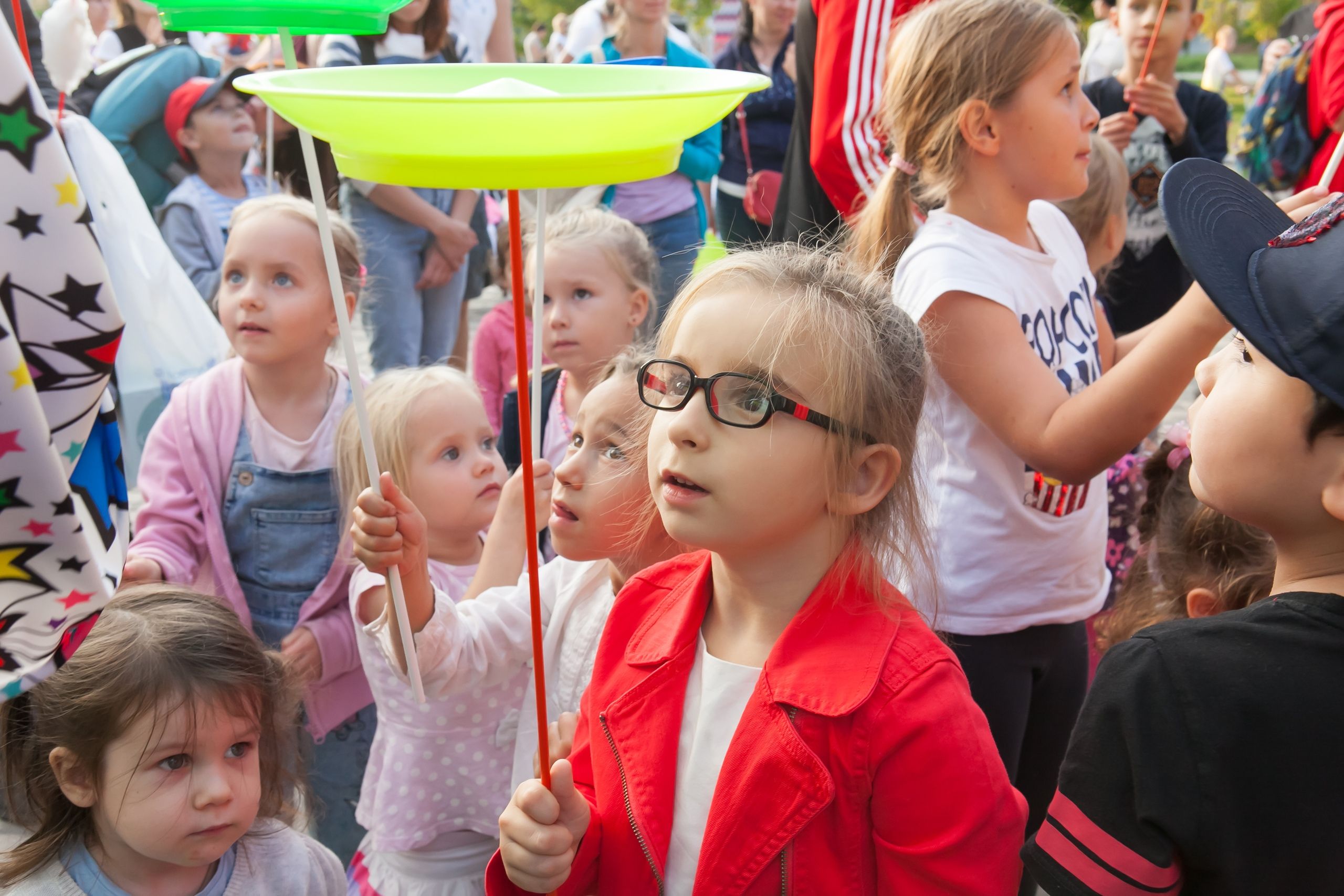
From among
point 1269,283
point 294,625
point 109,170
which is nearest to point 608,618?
point 1269,283

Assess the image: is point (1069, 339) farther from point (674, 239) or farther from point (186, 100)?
point (186, 100)

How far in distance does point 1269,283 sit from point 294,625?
182 centimetres

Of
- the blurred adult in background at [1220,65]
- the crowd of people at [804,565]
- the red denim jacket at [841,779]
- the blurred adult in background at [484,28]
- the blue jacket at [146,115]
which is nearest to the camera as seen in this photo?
the crowd of people at [804,565]

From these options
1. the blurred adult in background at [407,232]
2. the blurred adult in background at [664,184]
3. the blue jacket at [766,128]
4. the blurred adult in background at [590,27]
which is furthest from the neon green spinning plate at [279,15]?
the blurred adult in background at [590,27]

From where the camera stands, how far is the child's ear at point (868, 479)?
130 cm

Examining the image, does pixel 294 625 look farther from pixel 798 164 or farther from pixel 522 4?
pixel 522 4

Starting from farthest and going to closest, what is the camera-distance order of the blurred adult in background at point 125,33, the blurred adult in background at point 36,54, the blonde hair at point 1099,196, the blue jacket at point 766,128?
1. the blurred adult in background at point 125,33
2. the blue jacket at point 766,128
3. the blonde hair at point 1099,196
4. the blurred adult in background at point 36,54

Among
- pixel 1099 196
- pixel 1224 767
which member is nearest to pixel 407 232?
pixel 1099 196

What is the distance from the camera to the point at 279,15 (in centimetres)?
134

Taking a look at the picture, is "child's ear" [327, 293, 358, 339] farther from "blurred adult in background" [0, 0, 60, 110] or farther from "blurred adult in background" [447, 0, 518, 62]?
"blurred adult in background" [447, 0, 518, 62]

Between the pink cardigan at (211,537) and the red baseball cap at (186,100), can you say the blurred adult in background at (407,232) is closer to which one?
the red baseball cap at (186,100)

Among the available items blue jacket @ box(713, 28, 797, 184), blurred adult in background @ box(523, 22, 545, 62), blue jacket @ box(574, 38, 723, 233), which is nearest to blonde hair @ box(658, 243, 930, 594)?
blue jacket @ box(574, 38, 723, 233)

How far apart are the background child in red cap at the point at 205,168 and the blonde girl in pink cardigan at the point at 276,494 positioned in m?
1.34

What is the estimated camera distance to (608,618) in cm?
146
